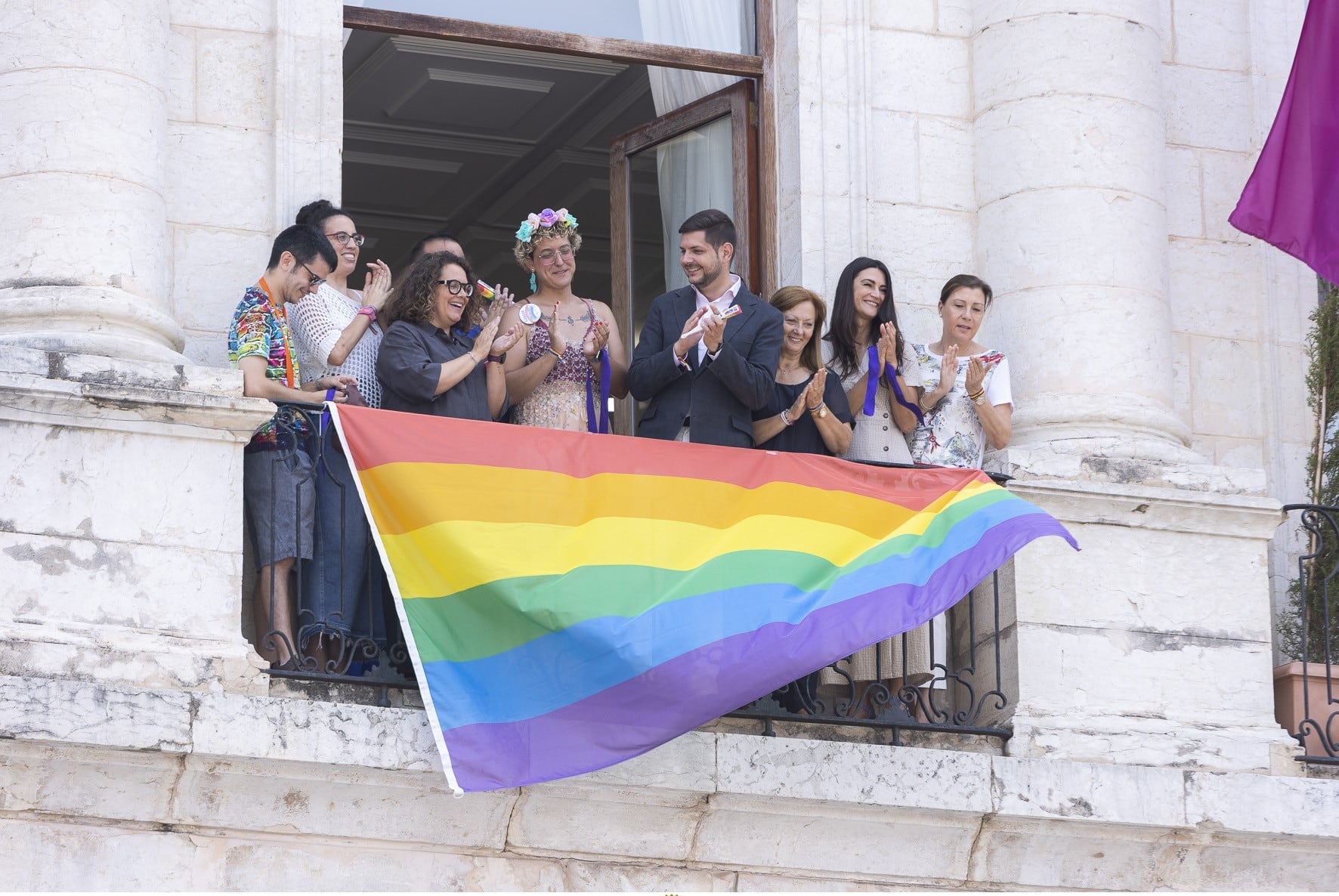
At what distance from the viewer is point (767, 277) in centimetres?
1073

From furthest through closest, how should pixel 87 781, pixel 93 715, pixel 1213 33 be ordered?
pixel 1213 33 → pixel 87 781 → pixel 93 715

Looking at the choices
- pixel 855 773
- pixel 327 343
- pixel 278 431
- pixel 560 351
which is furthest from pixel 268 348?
pixel 855 773

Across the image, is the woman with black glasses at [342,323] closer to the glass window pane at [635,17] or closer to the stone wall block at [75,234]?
the stone wall block at [75,234]

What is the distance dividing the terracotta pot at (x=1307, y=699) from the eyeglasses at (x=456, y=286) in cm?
345

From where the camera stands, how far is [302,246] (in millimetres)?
9141

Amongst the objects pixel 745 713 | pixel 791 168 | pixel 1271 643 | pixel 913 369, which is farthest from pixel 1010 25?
pixel 745 713

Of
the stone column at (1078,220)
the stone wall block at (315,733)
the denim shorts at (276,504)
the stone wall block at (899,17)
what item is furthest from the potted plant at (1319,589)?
the denim shorts at (276,504)

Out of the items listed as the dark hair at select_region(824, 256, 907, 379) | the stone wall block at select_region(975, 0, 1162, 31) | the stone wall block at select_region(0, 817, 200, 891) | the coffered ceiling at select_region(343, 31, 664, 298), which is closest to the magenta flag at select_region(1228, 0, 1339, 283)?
the stone wall block at select_region(975, 0, 1162, 31)

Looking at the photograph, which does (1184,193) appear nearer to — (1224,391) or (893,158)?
(1224,391)

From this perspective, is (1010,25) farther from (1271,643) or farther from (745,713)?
(745,713)

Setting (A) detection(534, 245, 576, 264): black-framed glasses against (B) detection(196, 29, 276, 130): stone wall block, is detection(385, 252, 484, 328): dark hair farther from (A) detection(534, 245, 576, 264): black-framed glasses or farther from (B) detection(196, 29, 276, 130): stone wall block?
(B) detection(196, 29, 276, 130): stone wall block

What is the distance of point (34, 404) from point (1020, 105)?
14.3 feet

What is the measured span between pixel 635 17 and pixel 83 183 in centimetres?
285

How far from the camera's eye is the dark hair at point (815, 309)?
9414mm
